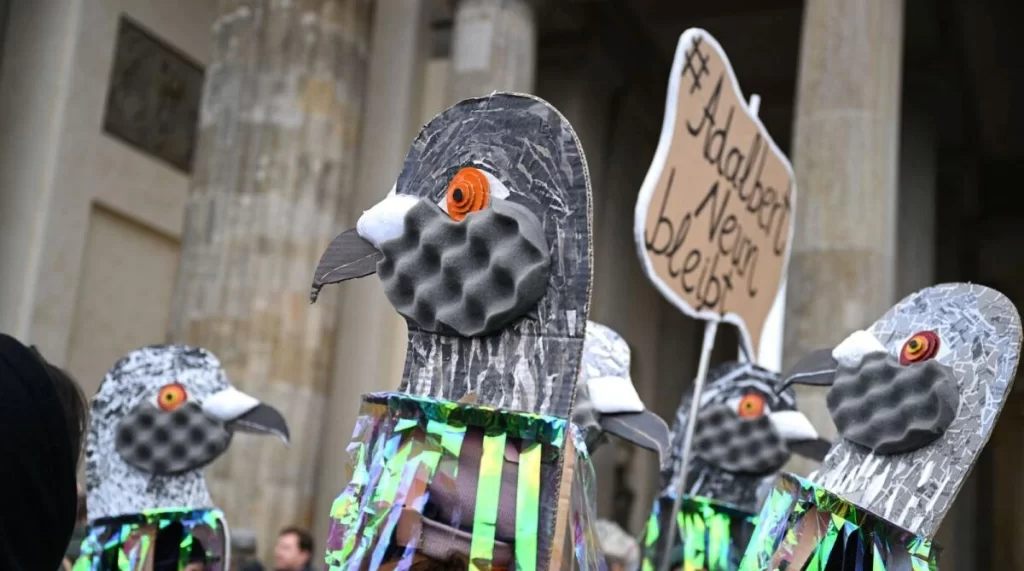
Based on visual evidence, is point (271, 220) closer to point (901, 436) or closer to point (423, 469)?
point (901, 436)

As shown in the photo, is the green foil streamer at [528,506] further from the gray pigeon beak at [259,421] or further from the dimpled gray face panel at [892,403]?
the gray pigeon beak at [259,421]

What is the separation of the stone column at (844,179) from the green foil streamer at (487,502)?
6237 mm

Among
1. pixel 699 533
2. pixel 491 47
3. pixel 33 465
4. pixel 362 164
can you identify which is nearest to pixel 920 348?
pixel 699 533

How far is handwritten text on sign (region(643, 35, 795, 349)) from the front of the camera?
482cm

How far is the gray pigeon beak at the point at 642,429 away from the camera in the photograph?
3.15m

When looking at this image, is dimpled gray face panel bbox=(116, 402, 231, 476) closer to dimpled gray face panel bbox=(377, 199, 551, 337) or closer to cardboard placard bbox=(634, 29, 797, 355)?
cardboard placard bbox=(634, 29, 797, 355)

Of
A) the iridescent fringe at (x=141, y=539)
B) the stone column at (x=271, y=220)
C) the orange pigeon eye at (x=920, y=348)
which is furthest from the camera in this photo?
the stone column at (x=271, y=220)

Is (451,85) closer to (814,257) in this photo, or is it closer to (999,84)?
(814,257)

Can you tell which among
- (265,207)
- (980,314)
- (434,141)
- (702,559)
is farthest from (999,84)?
(434,141)

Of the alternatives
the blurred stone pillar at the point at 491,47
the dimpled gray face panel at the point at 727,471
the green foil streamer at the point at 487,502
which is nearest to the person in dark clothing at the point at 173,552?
the dimpled gray face panel at the point at 727,471

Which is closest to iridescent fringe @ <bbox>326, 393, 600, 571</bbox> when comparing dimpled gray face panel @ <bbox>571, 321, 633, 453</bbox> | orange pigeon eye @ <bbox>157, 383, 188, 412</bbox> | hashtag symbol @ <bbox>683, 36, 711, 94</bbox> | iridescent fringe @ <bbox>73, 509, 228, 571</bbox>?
dimpled gray face panel @ <bbox>571, 321, 633, 453</bbox>

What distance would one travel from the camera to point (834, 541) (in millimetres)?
3078

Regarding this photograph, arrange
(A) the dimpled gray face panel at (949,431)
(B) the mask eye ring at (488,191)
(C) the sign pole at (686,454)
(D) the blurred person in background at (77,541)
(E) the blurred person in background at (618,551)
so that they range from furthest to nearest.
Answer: (E) the blurred person in background at (618,551) → (C) the sign pole at (686,454) → (D) the blurred person in background at (77,541) → (A) the dimpled gray face panel at (949,431) → (B) the mask eye ring at (488,191)

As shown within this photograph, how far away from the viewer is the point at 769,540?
3.20 m
